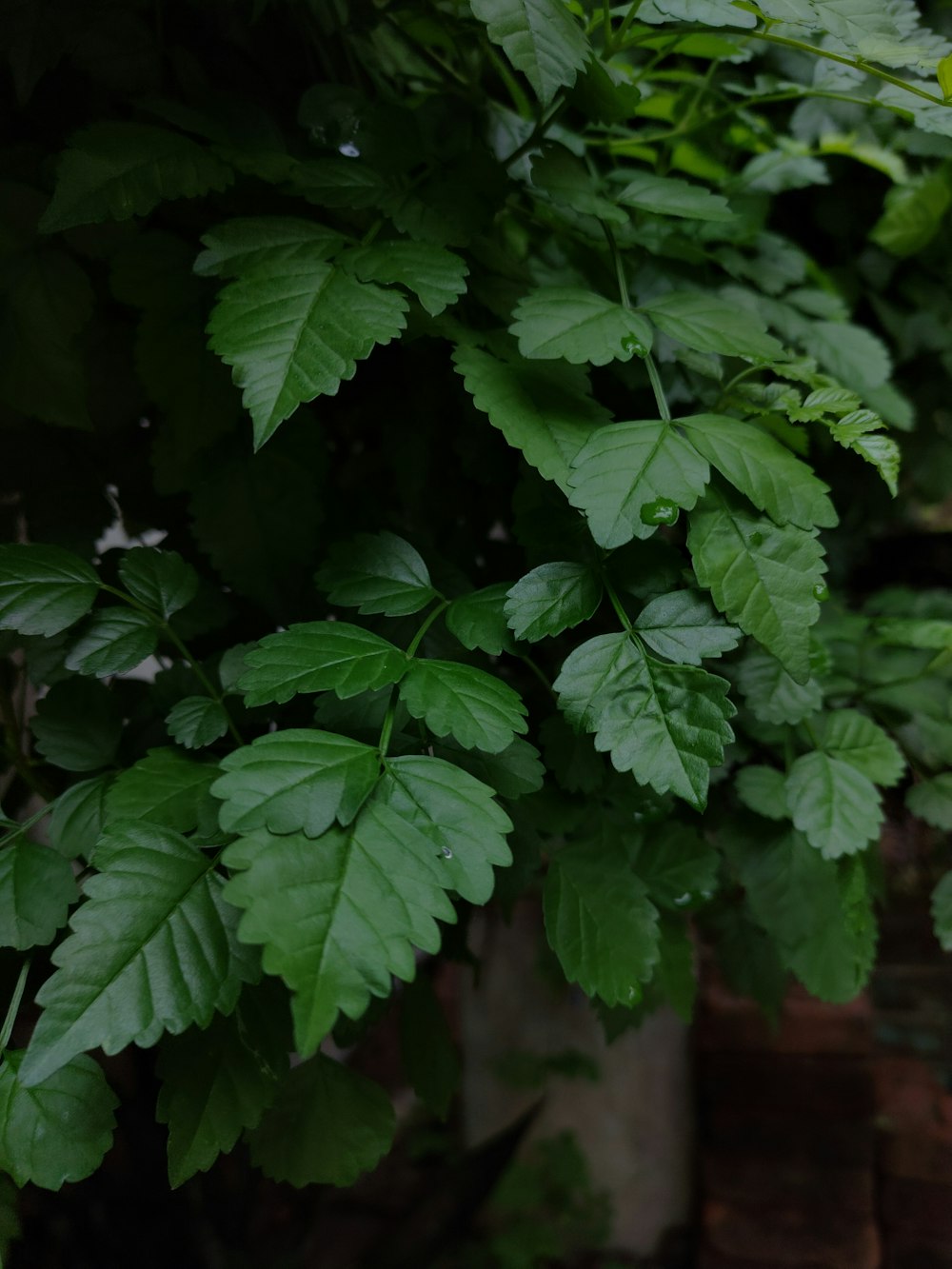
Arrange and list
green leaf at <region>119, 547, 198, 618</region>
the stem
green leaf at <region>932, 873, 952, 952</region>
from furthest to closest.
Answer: green leaf at <region>932, 873, 952, 952</region>, green leaf at <region>119, 547, 198, 618</region>, the stem

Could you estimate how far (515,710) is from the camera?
2.02 feet

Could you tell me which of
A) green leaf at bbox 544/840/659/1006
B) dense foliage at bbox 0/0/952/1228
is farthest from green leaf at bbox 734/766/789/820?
green leaf at bbox 544/840/659/1006

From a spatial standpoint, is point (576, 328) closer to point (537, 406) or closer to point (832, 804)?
point (537, 406)

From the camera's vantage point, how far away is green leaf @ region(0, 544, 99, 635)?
0.66 m

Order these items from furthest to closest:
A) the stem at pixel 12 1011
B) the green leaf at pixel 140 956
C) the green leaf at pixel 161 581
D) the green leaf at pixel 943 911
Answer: the green leaf at pixel 943 911, the green leaf at pixel 161 581, the stem at pixel 12 1011, the green leaf at pixel 140 956

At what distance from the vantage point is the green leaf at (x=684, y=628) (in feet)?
2.09

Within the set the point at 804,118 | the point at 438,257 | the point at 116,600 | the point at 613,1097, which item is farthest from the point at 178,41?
the point at 613,1097

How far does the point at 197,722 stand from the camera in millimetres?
699

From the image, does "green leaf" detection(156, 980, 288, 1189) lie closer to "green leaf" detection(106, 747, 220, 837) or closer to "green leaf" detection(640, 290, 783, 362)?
"green leaf" detection(106, 747, 220, 837)

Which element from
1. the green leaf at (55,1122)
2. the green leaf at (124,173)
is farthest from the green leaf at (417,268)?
the green leaf at (55,1122)

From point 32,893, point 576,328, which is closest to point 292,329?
point 576,328

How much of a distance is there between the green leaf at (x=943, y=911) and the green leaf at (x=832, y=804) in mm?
147

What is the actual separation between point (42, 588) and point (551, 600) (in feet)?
1.21

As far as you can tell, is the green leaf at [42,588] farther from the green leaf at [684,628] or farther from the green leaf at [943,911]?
the green leaf at [943,911]
